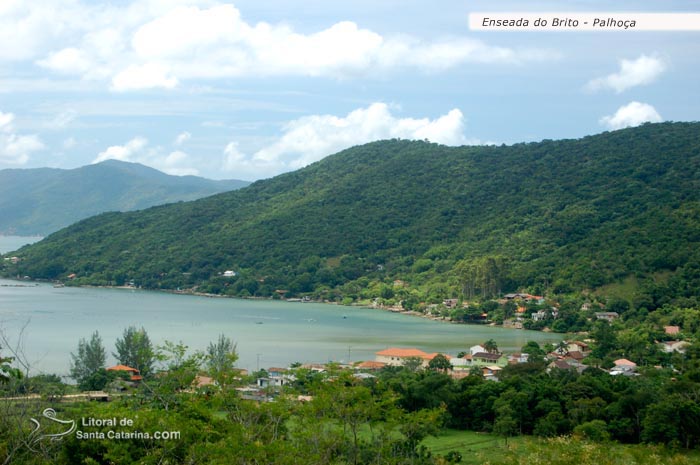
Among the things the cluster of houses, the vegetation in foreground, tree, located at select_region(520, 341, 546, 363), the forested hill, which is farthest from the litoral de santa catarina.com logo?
the forested hill

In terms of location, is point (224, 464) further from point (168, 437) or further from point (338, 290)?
point (338, 290)

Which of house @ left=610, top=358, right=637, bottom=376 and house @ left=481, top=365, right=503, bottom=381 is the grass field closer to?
house @ left=481, top=365, right=503, bottom=381

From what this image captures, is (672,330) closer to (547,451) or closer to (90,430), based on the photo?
(547,451)

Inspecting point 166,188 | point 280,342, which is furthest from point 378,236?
point 166,188

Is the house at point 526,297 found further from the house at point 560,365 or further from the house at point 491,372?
the house at point 491,372

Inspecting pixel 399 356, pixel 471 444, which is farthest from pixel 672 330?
pixel 471 444
